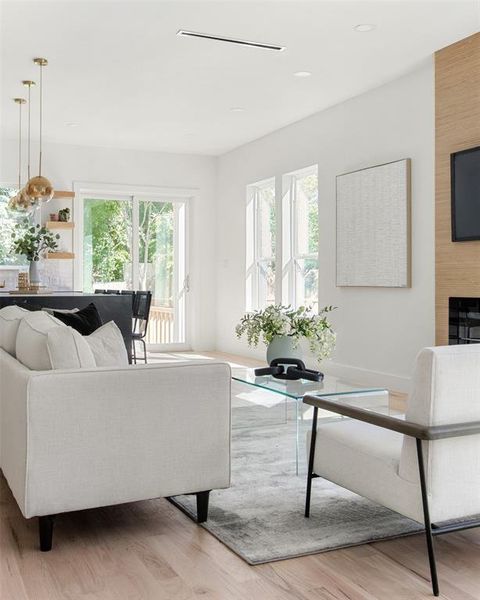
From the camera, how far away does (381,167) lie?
19.5ft

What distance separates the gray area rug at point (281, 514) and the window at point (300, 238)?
3.74 metres

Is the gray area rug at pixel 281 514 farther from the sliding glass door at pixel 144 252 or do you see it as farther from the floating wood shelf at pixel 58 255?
the sliding glass door at pixel 144 252

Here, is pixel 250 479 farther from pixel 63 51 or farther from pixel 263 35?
pixel 63 51

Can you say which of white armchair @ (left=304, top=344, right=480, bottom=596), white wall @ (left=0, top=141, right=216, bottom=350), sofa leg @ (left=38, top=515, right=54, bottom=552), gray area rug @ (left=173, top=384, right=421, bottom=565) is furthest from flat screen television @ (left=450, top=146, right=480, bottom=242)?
white wall @ (left=0, top=141, right=216, bottom=350)

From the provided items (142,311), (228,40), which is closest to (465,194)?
(228,40)

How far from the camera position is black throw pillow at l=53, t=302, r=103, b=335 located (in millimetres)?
3689

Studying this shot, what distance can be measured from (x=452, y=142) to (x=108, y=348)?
3358 mm

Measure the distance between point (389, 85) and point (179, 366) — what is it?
423 centimetres

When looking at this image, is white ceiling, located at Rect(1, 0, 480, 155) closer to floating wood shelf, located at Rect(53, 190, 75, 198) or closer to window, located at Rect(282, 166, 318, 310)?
window, located at Rect(282, 166, 318, 310)

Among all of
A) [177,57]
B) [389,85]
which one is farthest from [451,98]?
[177,57]

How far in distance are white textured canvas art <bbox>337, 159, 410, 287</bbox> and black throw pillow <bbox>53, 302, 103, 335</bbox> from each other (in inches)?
114

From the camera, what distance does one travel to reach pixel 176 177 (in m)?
9.22

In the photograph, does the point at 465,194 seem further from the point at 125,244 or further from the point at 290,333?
the point at 125,244

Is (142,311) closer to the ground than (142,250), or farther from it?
closer to the ground
